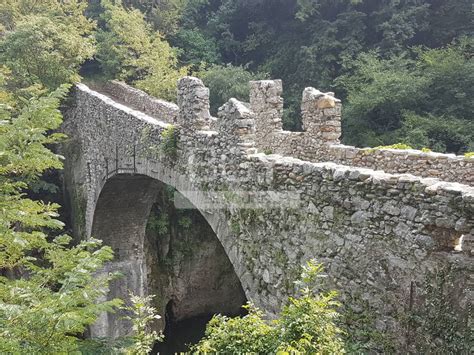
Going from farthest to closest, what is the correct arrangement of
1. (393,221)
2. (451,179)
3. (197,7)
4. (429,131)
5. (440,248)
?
(197,7) → (429,131) → (451,179) → (393,221) → (440,248)

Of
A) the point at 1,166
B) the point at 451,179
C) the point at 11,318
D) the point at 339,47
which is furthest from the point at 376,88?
the point at 11,318

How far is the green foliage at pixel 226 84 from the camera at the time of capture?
21.7 metres

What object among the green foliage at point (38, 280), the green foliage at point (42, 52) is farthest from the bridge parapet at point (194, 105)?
the green foliage at point (42, 52)

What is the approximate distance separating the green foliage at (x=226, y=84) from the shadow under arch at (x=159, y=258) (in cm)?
609

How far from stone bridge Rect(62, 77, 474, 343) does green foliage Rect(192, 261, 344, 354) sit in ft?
2.32

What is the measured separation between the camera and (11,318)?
160 inches

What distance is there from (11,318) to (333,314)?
9.37 feet

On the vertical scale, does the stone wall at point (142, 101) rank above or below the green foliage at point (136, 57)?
below

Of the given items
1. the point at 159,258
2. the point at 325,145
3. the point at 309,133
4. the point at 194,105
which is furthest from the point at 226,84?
the point at 194,105

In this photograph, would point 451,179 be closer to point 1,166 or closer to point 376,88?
point 1,166

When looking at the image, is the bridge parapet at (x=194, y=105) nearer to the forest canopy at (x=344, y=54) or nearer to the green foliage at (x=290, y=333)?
the green foliage at (x=290, y=333)

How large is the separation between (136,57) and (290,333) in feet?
66.7

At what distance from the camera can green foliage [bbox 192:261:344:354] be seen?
146 inches

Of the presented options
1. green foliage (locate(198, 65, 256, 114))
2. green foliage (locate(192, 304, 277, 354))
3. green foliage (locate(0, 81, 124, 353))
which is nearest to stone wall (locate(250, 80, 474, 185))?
green foliage (locate(0, 81, 124, 353))
